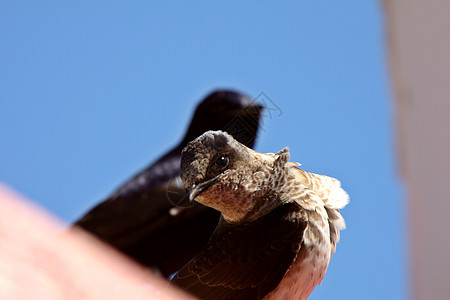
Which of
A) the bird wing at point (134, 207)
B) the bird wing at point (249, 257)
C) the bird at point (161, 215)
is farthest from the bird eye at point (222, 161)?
the bird wing at point (134, 207)

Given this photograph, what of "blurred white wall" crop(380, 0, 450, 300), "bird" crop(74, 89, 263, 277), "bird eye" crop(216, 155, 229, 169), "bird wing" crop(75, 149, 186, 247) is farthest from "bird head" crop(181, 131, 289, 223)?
"blurred white wall" crop(380, 0, 450, 300)

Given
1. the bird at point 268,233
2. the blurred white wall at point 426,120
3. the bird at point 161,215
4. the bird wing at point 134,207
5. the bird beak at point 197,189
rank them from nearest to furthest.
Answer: the bird beak at point 197,189 < the bird at point 268,233 < the bird at point 161,215 < the bird wing at point 134,207 < the blurred white wall at point 426,120

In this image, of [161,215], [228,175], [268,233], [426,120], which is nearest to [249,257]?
[268,233]

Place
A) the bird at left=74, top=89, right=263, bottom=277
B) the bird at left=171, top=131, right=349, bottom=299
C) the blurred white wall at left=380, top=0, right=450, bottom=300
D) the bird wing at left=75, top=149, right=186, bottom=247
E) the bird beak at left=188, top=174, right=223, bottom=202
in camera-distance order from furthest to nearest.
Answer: the blurred white wall at left=380, top=0, right=450, bottom=300 < the bird wing at left=75, top=149, right=186, bottom=247 < the bird at left=74, top=89, right=263, bottom=277 < the bird at left=171, top=131, right=349, bottom=299 < the bird beak at left=188, top=174, right=223, bottom=202

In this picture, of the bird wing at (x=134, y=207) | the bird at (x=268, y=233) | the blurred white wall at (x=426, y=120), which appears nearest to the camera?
the bird at (x=268, y=233)

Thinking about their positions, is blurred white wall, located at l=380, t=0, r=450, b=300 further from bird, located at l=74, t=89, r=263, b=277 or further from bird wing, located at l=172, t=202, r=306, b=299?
bird wing, located at l=172, t=202, r=306, b=299

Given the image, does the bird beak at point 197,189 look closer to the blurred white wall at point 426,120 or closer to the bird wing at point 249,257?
the bird wing at point 249,257
